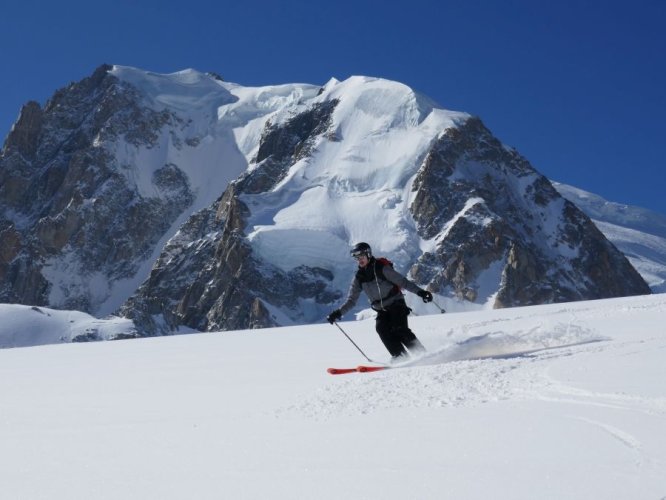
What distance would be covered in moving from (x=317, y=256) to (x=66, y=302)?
69.5 meters

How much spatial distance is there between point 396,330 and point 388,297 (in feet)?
1.39

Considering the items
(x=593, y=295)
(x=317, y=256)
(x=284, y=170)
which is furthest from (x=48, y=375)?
(x=284, y=170)

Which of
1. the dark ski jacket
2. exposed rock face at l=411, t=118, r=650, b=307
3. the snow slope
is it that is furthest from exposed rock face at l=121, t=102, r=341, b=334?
the snow slope

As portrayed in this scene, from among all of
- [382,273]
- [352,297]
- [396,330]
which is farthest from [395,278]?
[352,297]

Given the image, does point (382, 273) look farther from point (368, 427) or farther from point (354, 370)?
point (368, 427)

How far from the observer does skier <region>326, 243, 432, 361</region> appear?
32.3 ft

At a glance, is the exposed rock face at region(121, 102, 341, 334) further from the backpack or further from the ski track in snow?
the ski track in snow

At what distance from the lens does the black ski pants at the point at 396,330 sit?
32.1 feet

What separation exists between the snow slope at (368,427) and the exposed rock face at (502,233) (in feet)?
440

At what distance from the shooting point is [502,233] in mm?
150125

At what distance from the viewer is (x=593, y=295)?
15112 centimetres

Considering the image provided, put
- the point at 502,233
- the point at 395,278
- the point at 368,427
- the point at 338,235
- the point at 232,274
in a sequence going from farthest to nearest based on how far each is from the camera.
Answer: the point at 232,274, the point at 502,233, the point at 338,235, the point at 395,278, the point at 368,427

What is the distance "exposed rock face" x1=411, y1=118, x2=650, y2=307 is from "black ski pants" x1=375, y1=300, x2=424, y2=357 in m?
132

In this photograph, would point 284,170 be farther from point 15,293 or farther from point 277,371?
point 277,371
